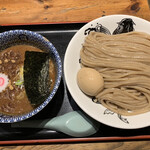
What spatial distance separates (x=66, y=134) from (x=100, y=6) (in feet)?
4.85

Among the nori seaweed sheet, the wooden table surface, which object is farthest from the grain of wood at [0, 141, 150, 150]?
the wooden table surface

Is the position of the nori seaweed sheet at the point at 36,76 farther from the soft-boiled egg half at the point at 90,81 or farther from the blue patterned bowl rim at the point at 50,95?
the soft-boiled egg half at the point at 90,81

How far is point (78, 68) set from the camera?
158 centimetres

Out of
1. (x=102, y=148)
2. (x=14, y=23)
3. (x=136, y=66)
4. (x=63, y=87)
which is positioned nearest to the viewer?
(x=136, y=66)

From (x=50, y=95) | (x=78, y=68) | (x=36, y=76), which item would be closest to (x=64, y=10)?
(x=78, y=68)

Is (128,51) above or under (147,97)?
above

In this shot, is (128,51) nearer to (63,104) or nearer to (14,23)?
(63,104)

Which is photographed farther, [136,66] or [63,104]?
[63,104]

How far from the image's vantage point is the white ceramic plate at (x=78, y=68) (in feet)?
4.44

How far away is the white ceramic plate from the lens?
4.44 ft

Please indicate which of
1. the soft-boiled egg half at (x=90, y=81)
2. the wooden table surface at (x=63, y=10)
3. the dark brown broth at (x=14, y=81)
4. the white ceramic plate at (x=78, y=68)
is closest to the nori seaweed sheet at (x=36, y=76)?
the dark brown broth at (x=14, y=81)

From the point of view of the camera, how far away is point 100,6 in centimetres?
209

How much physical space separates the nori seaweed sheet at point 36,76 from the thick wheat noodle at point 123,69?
0.34 metres

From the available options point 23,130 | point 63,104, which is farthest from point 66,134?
point 23,130
